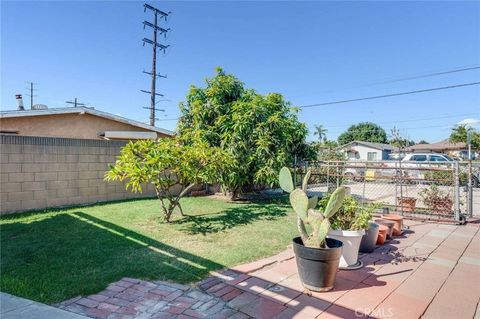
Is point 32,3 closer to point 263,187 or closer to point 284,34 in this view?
point 263,187

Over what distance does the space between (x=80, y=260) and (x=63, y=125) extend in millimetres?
8050

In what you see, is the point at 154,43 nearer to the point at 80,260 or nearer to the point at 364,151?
the point at 80,260

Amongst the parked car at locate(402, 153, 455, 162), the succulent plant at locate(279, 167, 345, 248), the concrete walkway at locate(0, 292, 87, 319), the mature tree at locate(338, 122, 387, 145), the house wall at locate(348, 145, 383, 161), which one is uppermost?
the mature tree at locate(338, 122, 387, 145)

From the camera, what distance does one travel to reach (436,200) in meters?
7.66

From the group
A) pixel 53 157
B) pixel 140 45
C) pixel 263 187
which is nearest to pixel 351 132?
pixel 140 45

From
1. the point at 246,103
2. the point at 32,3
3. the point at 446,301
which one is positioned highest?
the point at 32,3

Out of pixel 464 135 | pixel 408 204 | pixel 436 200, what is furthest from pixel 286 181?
pixel 464 135

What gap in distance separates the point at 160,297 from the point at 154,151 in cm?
313

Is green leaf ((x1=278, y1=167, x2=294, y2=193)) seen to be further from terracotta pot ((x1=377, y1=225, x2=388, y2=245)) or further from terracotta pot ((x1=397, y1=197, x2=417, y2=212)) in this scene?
terracotta pot ((x1=397, y1=197, x2=417, y2=212))

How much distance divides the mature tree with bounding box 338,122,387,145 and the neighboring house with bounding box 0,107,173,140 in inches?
2028

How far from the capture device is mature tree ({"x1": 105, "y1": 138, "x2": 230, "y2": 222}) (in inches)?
204

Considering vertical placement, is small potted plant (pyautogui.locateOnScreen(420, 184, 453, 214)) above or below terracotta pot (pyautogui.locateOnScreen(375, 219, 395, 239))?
above

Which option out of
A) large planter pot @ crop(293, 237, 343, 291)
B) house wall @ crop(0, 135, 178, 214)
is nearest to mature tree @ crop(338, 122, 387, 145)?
house wall @ crop(0, 135, 178, 214)

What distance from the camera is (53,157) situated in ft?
23.0
